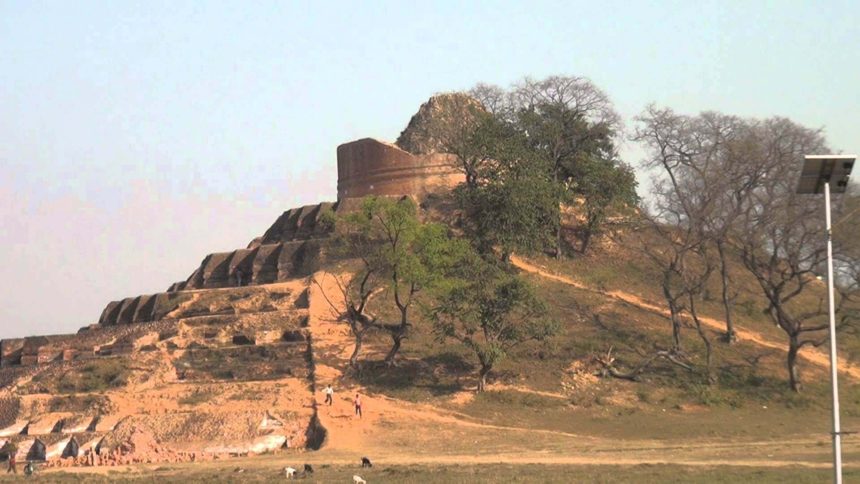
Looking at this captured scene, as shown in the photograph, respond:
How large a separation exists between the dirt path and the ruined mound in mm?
7514

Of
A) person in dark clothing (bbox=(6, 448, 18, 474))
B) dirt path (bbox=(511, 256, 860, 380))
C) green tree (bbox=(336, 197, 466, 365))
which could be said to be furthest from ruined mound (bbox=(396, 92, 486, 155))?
person in dark clothing (bbox=(6, 448, 18, 474))

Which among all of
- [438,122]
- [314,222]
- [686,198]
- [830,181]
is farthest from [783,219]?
[830,181]

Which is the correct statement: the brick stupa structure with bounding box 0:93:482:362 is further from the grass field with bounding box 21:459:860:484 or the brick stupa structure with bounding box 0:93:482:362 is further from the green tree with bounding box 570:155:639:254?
the grass field with bounding box 21:459:860:484

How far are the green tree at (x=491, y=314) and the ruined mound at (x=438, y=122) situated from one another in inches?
582

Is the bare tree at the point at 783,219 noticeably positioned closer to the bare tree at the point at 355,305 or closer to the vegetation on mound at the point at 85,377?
the bare tree at the point at 355,305

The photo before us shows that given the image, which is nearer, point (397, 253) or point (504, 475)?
point (504, 475)

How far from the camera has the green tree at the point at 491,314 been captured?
37656mm

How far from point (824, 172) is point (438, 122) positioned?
4435 centimetres

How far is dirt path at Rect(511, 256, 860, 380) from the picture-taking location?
42.8m

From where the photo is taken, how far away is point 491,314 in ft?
125

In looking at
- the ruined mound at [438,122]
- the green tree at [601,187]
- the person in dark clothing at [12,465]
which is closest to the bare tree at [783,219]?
the green tree at [601,187]

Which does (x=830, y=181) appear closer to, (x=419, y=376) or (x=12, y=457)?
(x=12, y=457)

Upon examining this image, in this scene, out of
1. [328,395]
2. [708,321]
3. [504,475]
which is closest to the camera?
[504,475]

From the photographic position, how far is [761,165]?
39031 mm
